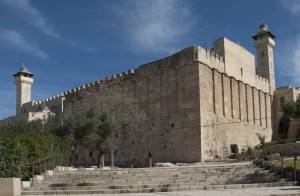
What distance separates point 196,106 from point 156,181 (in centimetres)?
1737

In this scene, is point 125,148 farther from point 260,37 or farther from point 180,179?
point 260,37

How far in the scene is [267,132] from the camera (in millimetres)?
42000

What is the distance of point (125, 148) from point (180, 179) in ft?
72.0

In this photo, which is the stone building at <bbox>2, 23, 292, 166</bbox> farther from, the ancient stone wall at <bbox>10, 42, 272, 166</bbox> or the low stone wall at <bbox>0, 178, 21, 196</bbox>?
the low stone wall at <bbox>0, 178, 21, 196</bbox>

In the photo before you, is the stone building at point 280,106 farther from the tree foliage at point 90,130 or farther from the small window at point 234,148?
the tree foliage at point 90,130

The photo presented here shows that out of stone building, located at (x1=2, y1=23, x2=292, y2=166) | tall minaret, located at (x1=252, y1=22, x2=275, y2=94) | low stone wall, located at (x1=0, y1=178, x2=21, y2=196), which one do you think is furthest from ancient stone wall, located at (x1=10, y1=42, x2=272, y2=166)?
low stone wall, located at (x1=0, y1=178, x2=21, y2=196)

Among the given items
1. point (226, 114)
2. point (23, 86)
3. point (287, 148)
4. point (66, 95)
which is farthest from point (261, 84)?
point (23, 86)

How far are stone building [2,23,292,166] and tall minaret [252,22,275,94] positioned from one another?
1228 cm

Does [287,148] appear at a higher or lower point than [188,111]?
lower

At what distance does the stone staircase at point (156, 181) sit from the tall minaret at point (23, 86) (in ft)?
145

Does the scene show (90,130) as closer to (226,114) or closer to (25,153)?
(25,153)

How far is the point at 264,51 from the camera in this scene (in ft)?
181

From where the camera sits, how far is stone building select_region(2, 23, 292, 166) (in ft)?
109

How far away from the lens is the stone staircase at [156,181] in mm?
14211
